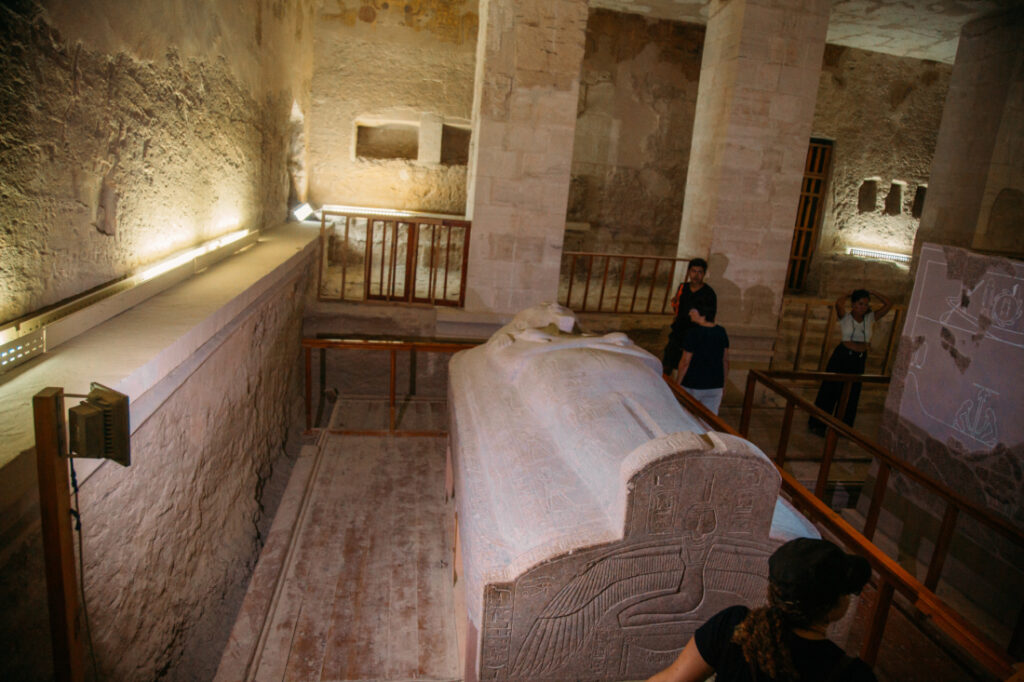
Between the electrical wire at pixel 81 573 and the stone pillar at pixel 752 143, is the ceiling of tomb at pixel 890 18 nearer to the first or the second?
the stone pillar at pixel 752 143

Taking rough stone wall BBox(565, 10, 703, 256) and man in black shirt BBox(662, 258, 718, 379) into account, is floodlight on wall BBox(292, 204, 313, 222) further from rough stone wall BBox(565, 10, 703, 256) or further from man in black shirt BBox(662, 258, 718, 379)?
man in black shirt BBox(662, 258, 718, 379)

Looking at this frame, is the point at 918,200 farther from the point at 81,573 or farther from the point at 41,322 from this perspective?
the point at 81,573

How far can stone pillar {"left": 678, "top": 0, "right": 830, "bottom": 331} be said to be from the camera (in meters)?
6.14

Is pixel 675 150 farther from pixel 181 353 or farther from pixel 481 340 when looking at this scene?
pixel 181 353

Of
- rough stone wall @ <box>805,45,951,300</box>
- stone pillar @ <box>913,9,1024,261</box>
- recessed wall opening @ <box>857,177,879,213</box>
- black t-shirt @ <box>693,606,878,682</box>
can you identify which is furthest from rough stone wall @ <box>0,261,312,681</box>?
recessed wall opening @ <box>857,177,879,213</box>

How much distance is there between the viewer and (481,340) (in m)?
6.07

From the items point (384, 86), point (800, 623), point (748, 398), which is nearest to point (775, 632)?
point (800, 623)

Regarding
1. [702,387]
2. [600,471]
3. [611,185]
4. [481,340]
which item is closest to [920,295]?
[702,387]

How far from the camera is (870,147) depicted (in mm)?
10023

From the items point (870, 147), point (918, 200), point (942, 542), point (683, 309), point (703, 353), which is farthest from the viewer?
point (918, 200)

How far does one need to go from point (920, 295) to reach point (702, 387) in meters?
1.58

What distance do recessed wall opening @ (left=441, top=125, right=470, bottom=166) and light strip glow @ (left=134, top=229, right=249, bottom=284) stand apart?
182 inches

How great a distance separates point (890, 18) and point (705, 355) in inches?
251

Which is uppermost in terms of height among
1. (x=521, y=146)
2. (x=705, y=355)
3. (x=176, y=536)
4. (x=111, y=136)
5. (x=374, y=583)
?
(x=521, y=146)
